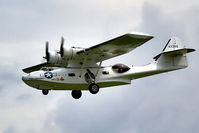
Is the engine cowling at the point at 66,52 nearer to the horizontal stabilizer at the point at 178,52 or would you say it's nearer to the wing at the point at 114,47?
the wing at the point at 114,47

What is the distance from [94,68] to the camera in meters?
30.6

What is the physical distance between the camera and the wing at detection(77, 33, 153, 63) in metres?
27.4

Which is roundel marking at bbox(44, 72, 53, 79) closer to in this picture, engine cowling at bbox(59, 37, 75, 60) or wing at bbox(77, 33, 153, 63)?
engine cowling at bbox(59, 37, 75, 60)

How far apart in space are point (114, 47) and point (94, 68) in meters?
2.28

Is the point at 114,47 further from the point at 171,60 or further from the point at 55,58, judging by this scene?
the point at 171,60

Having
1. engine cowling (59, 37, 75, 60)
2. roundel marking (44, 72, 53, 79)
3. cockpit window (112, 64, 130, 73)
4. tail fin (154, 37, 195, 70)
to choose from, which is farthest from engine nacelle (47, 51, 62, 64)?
tail fin (154, 37, 195, 70)

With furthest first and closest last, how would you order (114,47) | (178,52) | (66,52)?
(178,52), (66,52), (114,47)

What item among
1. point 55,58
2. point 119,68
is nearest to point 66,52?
point 55,58

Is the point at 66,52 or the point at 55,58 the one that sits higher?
the point at 66,52

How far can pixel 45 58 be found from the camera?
32.0 metres

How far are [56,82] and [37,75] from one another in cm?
112

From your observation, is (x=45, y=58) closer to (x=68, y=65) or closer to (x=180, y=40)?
(x=68, y=65)

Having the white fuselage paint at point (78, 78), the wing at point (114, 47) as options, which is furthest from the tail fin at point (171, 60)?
the wing at point (114, 47)

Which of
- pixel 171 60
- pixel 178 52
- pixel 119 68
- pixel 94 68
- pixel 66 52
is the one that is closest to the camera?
pixel 66 52
